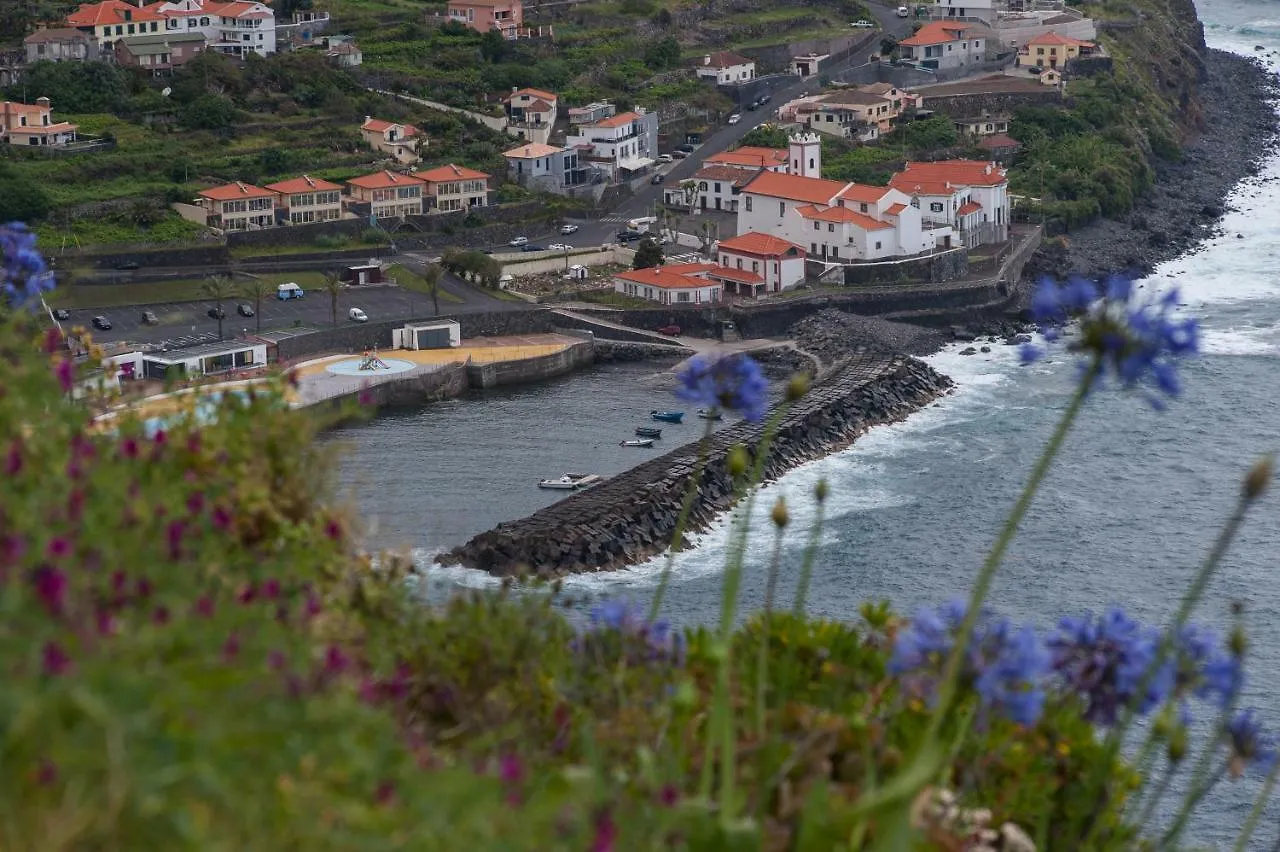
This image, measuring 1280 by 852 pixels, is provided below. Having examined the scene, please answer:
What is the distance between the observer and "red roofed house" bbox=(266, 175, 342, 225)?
44281mm

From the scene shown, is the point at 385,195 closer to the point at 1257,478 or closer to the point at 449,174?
the point at 449,174

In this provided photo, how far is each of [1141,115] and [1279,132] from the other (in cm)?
802

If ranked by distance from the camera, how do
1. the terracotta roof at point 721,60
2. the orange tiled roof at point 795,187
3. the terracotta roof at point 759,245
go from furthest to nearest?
the terracotta roof at point 721,60
the orange tiled roof at point 795,187
the terracotta roof at point 759,245

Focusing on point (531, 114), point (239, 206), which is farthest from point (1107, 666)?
point (531, 114)

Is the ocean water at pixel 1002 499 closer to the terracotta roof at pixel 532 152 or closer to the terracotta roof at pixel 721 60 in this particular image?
the terracotta roof at pixel 532 152

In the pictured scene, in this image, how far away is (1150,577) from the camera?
85.7 ft

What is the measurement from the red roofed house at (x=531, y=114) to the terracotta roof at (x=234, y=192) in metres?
9.57

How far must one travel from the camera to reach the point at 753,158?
49.9m

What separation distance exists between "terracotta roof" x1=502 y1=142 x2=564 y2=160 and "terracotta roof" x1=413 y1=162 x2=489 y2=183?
7.03 feet

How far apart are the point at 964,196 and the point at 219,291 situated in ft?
59.4

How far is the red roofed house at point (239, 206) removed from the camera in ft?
142

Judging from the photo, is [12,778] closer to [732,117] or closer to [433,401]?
[433,401]

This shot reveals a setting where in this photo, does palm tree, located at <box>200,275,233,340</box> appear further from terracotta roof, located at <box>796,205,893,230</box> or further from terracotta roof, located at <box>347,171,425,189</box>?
terracotta roof, located at <box>796,205,893,230</box>

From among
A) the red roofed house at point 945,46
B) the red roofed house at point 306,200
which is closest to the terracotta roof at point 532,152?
the red roofed house at point 306,200
